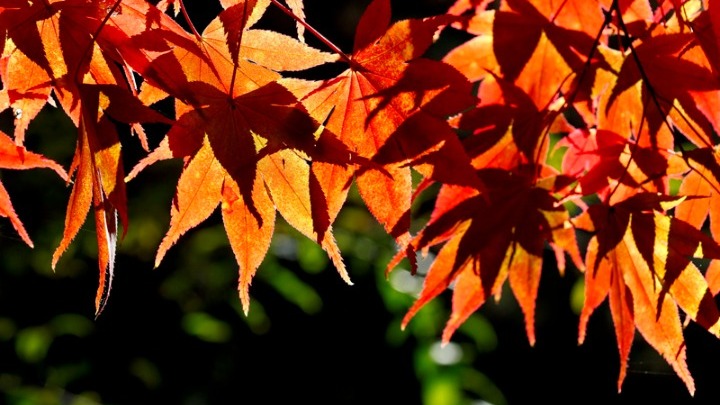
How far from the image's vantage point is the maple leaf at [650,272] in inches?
29.7

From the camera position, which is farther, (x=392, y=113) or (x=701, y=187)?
(x=701, y=187)

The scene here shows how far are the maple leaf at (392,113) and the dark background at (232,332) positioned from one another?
5.91 feet

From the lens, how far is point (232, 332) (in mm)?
2398

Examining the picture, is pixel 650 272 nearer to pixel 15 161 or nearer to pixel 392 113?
pixel 392 113

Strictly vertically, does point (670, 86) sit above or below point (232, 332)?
above

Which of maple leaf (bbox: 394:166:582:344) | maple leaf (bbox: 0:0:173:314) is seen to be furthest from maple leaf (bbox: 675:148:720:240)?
maple leaf (bbox: 0:0:173:314)

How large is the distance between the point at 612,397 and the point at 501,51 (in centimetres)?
218

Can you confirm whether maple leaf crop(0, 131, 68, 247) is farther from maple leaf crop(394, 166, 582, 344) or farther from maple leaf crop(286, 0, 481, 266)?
maple leaf crop(394, 166, 582, 344)

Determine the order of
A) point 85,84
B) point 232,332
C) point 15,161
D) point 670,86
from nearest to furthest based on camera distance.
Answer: point 85,84 → point 15,161 → point 670,86 → point 232,332

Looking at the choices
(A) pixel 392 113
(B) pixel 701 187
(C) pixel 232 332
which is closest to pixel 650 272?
(B) pixel 701 187

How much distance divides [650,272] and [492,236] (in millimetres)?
175

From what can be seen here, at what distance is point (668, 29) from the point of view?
2.73 ft

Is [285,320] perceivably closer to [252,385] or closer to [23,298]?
[252,385]

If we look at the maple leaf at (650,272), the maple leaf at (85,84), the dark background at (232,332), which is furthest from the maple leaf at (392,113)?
the dark background at (232,332)
